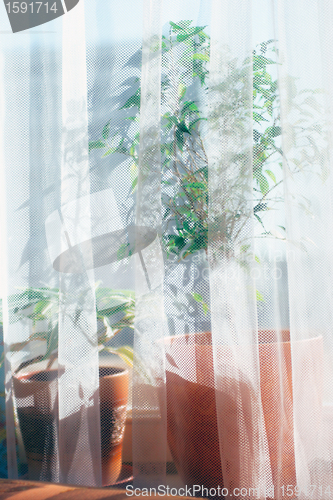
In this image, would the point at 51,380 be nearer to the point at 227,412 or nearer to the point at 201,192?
the point at 227,412

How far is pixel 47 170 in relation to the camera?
951 mm

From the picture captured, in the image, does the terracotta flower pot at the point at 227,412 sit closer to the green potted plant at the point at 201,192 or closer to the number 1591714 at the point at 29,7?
the green potted plant at the point at 201,192

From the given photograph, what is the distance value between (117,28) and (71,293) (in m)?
0.70

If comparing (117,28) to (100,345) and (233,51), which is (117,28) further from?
(100,345)

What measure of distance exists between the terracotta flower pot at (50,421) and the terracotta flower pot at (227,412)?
13 cm

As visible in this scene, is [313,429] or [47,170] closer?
[313,429]

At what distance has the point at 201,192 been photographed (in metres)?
0.93

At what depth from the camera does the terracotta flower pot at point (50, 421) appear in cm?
90

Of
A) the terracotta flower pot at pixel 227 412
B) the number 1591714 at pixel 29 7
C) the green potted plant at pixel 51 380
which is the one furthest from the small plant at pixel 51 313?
the number 1591714 at pixel 29 7

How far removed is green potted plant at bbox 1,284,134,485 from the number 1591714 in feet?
2.41

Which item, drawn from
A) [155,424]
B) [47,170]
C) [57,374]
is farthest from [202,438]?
[47,170]

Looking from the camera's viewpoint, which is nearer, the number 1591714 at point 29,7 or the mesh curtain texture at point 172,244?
the mesh curtain texture at point 172,244

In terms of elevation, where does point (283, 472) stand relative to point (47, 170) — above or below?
below

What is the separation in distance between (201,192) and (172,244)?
151 millimetres
